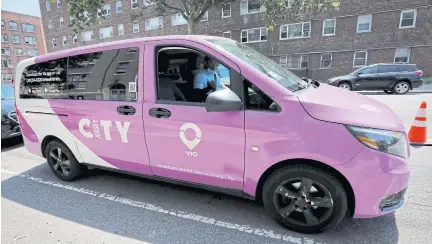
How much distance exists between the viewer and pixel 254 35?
910 inches

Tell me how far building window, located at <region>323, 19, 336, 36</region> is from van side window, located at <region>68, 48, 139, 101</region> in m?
21.1

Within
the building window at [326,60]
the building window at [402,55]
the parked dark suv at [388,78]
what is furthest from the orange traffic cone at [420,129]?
the building window at [402,55]

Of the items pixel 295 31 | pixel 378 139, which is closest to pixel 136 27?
pixel 295 31

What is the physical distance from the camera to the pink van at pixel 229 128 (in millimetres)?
2109

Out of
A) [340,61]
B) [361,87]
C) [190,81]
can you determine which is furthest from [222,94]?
[340,61]

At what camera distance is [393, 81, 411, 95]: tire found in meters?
12.0

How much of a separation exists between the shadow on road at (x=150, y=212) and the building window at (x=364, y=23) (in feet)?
68.4

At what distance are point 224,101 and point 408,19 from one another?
22305 mm

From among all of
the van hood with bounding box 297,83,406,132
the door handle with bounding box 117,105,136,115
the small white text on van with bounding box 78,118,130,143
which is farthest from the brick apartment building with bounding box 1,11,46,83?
the van hood with bounding box 297,83,406,132

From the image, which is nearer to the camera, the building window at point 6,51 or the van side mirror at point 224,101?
the van side mirror at point 224,101

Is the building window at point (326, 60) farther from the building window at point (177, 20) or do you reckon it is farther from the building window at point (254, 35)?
the building window at point (177, 20)

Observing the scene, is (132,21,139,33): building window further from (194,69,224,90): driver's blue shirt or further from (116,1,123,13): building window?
(194,69,224,90): driver's blue shirt

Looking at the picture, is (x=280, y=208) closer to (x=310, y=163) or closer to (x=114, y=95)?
(x=310, y=163)

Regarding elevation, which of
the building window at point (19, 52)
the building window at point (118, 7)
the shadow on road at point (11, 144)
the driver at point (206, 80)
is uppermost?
the building window at point (118, 7)
